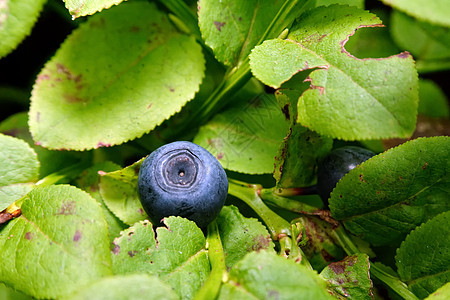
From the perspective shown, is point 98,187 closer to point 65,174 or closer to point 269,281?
point 65,174

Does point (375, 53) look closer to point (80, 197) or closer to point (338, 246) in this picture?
point (338, 246)

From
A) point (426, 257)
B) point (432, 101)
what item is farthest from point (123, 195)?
point (432, 101)

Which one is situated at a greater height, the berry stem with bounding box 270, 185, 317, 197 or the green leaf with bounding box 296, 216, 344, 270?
the berry stem with bounding box 270, 185, 317, 197

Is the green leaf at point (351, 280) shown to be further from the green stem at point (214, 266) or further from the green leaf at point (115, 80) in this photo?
the green leaf at point (115, 80)

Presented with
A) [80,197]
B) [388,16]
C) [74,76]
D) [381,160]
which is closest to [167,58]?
[74,76]

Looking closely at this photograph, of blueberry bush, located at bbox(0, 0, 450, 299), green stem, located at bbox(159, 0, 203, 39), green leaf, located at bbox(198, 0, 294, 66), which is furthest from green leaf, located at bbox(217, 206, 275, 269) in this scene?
green stem, located at bbox(159, 0, 203, 39)

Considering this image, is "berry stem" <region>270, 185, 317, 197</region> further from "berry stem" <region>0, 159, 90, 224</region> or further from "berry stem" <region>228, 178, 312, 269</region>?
"berry stem" <region>0, 159, 90, 224</region>

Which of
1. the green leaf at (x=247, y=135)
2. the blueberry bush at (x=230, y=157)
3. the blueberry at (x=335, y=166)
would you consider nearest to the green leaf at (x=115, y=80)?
the blueberry bush at (x=230, y=157)
